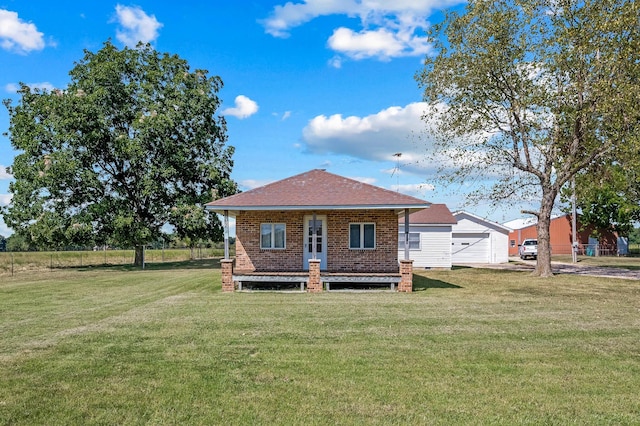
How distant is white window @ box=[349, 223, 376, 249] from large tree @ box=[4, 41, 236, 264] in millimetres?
15225

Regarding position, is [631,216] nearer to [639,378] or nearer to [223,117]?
[223,117]

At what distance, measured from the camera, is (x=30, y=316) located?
11242 millimetres

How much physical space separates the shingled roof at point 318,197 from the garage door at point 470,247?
761 inches

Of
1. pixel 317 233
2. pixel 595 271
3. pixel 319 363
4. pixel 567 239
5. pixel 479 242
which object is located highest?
pixel 567 239

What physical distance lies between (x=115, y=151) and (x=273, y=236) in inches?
631

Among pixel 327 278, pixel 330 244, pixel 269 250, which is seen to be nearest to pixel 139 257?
pixel 269 250

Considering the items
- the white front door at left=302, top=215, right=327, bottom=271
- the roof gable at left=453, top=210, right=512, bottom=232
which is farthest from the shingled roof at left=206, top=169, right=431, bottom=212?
the roof gable at left=453, top=210, right=512, bottom=232

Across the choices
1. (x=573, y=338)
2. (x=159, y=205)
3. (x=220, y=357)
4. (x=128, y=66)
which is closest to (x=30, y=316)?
(x=220, y=357)

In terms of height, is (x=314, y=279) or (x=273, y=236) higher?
(x=273, y=236)

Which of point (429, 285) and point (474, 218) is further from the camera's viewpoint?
point (474, 218)

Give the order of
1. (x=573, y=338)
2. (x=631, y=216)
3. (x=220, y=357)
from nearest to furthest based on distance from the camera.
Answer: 1. (x=220, y=357)
2. (x=573, y=338)
3. (x=631, y=216)

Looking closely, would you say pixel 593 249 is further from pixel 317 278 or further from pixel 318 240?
pixel 317 278

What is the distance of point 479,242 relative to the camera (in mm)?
36562

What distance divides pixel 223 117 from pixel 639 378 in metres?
32.4
